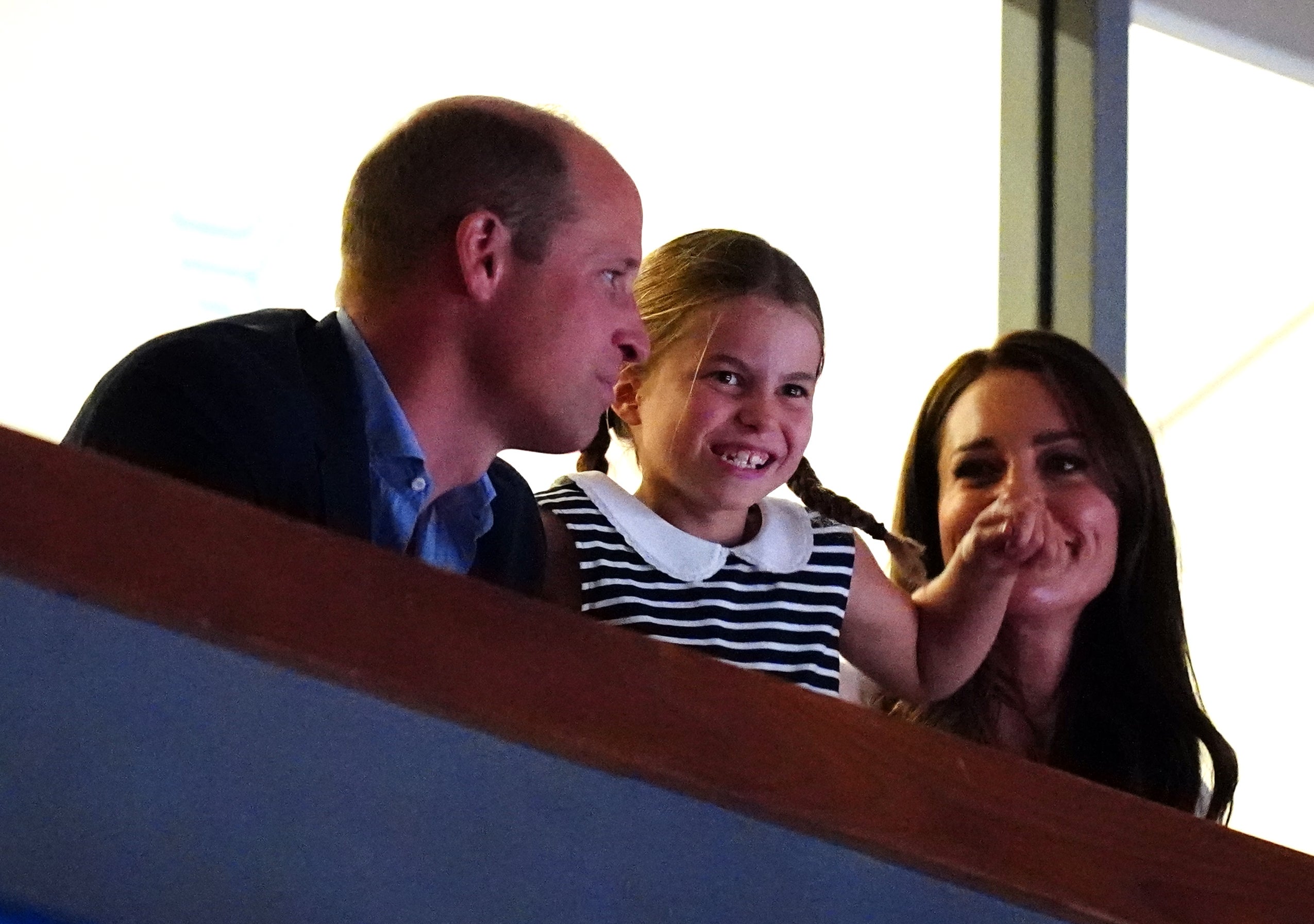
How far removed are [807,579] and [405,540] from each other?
320mm

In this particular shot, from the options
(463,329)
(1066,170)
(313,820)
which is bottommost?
(313,820)

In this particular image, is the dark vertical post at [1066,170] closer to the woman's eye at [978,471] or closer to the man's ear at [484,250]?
the woman's eye at [978,471]

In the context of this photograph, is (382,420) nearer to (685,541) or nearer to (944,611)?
(685,541)

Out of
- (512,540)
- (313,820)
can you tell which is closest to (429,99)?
(512,540)

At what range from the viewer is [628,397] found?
4.13ft

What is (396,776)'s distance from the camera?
0.63 metres

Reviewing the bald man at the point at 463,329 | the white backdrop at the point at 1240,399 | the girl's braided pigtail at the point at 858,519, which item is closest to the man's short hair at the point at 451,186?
the bald man at the point at 463,329

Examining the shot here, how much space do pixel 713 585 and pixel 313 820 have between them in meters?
0.55

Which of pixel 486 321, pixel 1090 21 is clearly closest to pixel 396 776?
pixel 486 321

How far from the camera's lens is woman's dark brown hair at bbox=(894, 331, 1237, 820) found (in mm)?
1308

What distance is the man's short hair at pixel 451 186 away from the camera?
3.45 ft

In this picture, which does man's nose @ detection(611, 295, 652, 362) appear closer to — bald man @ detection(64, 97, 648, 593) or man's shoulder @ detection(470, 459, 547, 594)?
bald man @ detection(64, 97, 648, 593)

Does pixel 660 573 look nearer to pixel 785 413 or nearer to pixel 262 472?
pixel 785 413

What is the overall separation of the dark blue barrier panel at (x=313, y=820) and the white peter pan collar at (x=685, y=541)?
44 centimetres
